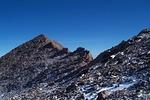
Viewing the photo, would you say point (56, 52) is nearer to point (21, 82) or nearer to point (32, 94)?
point (21, 82)

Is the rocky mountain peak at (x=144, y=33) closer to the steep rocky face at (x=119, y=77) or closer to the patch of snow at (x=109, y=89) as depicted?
the steep rocky face at (x=119, y=77)

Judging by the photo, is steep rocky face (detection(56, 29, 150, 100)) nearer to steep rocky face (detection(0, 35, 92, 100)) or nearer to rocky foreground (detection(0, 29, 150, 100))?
rocky foreground (detection(0, 29, 150, 100))

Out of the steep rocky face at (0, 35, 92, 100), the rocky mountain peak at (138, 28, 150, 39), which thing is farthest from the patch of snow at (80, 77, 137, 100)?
the rocky mountain peak at (138, 28, 150, 39)

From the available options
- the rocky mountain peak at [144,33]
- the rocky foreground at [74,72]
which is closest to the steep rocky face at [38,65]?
the rocky foreground at [74,72]

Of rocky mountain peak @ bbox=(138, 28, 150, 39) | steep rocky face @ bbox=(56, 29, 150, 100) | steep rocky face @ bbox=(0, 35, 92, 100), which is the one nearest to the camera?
steep rocky face @ bbox=(56, 29, 150, 100)

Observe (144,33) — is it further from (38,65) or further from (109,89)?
(109,89)

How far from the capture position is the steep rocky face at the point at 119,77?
32.4 m

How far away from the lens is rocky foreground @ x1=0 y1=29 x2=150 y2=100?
3488cm

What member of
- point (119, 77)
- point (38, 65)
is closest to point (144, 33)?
point (38, 65)

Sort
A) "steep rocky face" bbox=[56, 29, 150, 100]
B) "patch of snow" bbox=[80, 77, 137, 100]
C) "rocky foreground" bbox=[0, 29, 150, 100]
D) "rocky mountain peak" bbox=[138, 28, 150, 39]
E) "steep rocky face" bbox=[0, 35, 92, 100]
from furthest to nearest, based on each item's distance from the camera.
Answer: "rocky mountain peak" bbox=[138, 28, 150, 39] < "steep rocky face" bbox=[0, 35, 92, 100] < "rocky foreground" bbox=[0, 29, 150, 100] < "patch of snow" bbox=[80, 77, 137, 100] < "steep rocky face" bbox=[56, 29, 150, 100]

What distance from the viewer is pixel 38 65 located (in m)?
63.9

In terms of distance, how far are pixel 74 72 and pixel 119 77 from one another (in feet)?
47.0

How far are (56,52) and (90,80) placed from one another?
28989 mm

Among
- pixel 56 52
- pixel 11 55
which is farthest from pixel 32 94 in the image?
pixel 11 55
